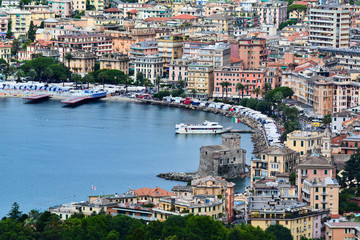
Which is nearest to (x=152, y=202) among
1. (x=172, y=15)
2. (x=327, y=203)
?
(x=327, y=203)

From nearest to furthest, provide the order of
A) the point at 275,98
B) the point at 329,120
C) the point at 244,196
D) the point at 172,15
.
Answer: the point at 244,196, the point at 329,120, the point at 275,98, the point at 172,15

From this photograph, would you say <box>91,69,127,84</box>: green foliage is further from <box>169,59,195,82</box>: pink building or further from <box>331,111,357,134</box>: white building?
<box>331,111,357,134</box>: white building

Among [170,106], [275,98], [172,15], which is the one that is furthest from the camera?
[172,15]

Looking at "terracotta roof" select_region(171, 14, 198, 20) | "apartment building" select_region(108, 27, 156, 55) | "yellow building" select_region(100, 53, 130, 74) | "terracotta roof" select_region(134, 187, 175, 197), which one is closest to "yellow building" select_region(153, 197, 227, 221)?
"terracotta roof" select_region(134, 187, 175, 197)

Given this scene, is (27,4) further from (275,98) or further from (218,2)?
(275,98)

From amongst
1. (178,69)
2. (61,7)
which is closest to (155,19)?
(61,7)

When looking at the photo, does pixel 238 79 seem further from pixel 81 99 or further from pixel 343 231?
pixel 343 231

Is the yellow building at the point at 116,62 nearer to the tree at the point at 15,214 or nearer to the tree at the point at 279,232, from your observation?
the tree at the point at 15,214

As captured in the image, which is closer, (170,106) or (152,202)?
(152,202)

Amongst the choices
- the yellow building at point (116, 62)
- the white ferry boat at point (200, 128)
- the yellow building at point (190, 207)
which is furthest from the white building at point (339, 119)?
the yellow building at point (116, 62)
